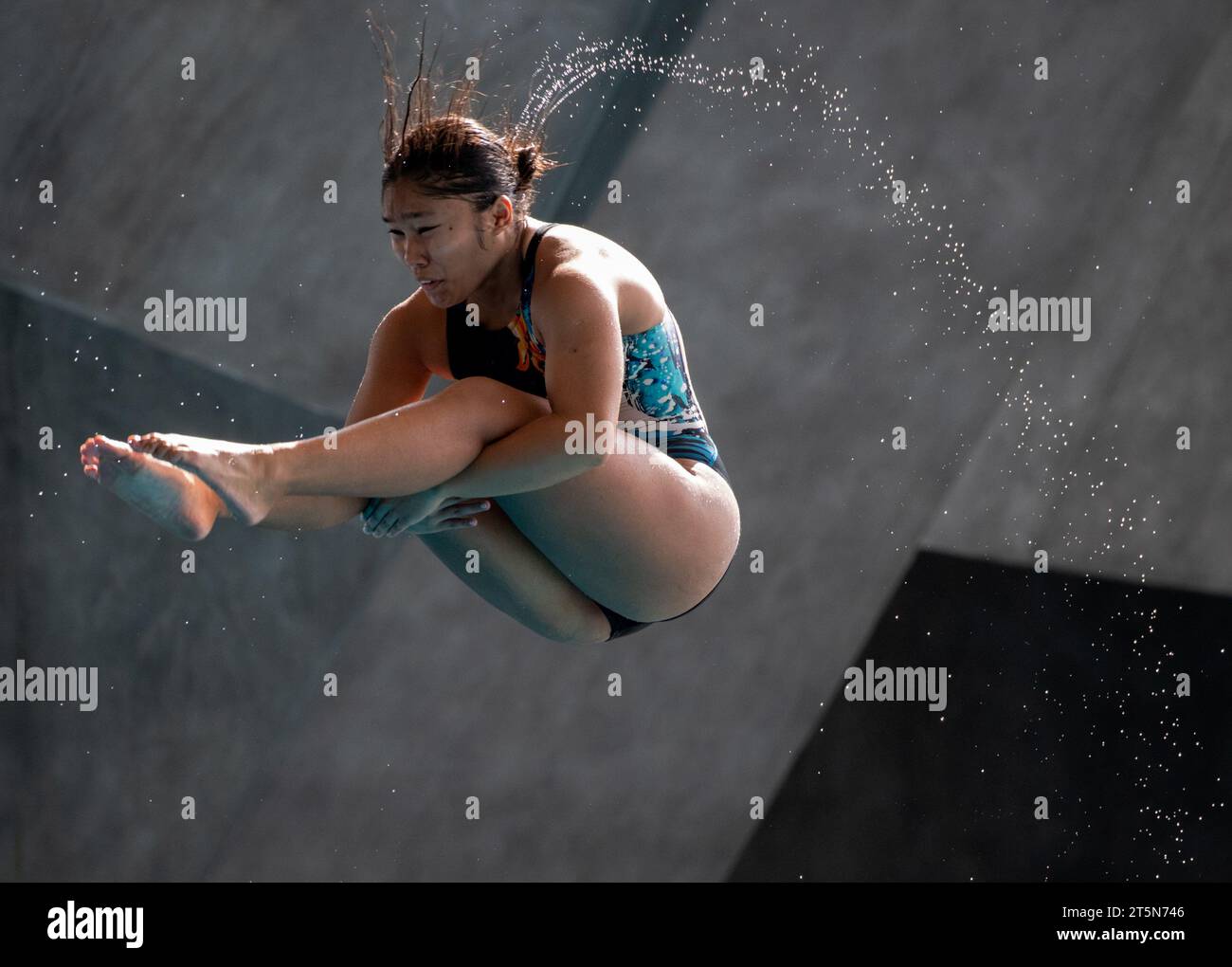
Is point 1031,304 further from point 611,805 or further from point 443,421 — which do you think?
point 443,421

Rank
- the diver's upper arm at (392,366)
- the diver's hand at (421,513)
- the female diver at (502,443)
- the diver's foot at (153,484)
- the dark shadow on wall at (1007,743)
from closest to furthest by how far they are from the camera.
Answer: the diver's foot at (153,484) → the female diver at (502,443) → the diver's hand at (421,513) → the diver's upper arm at (392,366) → the dark shadow on wall at (1007,743)

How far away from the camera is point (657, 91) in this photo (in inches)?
155

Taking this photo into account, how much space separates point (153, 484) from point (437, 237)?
53 centimetres

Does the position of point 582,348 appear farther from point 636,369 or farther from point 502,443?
point 636,369

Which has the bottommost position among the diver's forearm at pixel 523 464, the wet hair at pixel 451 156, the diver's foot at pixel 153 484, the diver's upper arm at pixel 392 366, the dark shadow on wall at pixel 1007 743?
the dark shadow on wall at pixel 1007 743

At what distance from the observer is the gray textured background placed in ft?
11.4

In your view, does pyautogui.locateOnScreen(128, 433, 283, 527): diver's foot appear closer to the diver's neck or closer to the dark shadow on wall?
the diver's neck

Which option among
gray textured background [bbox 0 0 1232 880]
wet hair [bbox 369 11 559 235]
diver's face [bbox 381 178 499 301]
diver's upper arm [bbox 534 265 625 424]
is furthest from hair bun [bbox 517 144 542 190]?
gray textured background [bbox 0 0 1232 880]

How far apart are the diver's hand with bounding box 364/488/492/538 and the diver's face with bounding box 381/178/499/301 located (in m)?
0.29

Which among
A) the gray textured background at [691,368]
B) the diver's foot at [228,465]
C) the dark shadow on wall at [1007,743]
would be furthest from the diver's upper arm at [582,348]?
the dark shadow on wall at [1007,743]

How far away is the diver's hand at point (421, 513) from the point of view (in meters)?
1.95

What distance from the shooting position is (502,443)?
6.15 ft

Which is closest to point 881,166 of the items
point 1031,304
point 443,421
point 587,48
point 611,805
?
point 1031,304

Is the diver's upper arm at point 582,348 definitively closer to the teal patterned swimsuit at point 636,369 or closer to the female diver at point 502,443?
the female diver at point 502,443
